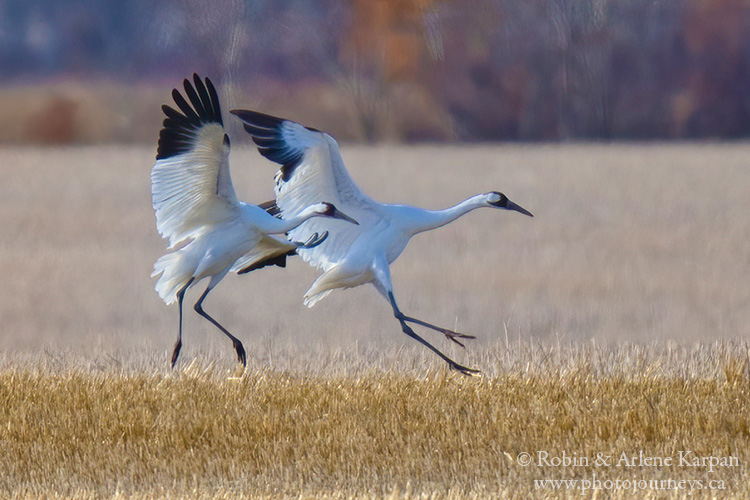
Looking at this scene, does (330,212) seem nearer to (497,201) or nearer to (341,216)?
(341,216)

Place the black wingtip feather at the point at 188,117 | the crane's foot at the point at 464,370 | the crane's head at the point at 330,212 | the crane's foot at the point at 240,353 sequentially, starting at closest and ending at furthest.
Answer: the black wingtip feather at the point at 188,117 < the crane's head at the point at 330,212 < the crane's foot at the point at 464,370 < the crane's foot at the point at 240,353

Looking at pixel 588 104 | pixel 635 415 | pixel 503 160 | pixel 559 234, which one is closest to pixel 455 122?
pixel 503 160

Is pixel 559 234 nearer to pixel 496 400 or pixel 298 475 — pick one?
pixel 496 400

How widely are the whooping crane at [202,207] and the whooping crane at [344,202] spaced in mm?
146

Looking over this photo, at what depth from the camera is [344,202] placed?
22.1 ft

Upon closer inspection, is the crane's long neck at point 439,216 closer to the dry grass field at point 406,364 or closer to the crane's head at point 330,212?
the crane's head at point 330,212

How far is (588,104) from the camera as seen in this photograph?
22.4 m

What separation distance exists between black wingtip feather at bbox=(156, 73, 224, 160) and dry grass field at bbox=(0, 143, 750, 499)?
132 centimetres

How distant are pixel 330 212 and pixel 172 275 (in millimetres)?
996

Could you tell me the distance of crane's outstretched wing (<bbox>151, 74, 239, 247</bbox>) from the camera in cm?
633

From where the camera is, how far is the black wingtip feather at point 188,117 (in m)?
6.32

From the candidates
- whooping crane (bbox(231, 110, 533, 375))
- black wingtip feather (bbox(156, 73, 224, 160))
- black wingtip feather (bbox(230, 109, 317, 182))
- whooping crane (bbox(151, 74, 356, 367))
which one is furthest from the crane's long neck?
black wingtip feather (bbox(156, 73, 224, 160))

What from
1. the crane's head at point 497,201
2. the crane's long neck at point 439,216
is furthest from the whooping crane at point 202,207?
the crane's head at point 497,201

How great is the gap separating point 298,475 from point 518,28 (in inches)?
668
